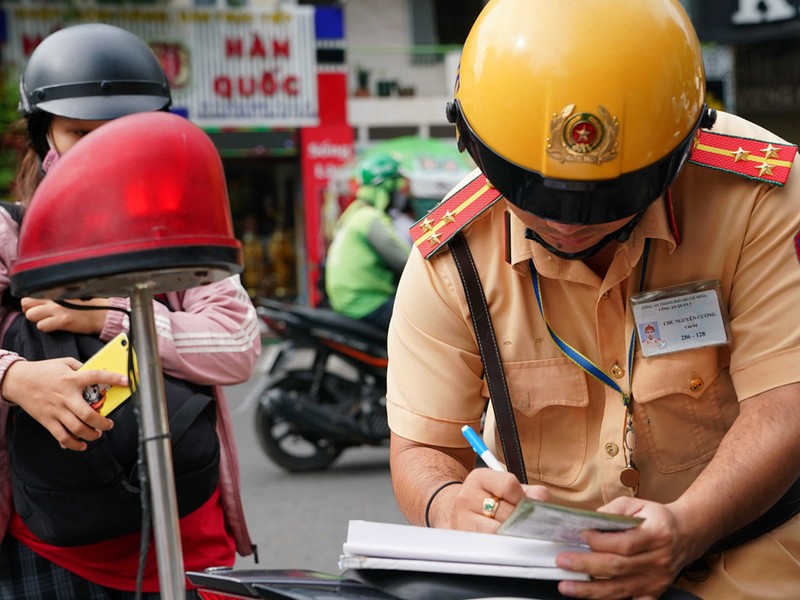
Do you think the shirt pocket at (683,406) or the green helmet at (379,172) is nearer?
the shirt pocket at (683,406)

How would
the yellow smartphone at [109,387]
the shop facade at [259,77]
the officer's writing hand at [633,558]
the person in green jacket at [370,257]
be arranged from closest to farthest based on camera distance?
1. the officer's writing hand at [633,558]
2. the yellow smartphone at [109,387]
3. the person in green jacket at [370,257]
4. the shop facade at [259,77]

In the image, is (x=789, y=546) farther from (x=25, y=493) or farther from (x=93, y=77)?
(x=93, y=77)

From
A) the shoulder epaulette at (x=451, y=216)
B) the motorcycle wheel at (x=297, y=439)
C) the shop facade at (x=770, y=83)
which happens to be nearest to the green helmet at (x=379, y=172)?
the motorcycle wheel at (x=297, y=439)

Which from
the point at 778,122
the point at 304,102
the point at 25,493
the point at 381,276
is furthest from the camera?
the point at 778,122

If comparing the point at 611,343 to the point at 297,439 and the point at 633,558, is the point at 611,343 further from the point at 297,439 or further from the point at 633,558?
the point at 297,439

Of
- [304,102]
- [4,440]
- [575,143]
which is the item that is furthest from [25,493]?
[304,102]

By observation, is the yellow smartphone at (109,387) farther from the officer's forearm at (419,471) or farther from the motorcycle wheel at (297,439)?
the motorcycle wheel at (297,439)

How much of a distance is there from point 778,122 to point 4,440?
1812 centimetres

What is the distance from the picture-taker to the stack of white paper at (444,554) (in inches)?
52.2

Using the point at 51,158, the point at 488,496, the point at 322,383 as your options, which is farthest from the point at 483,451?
the point at 322,383

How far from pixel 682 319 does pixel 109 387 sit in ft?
2.97

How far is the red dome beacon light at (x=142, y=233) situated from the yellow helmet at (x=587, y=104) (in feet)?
1.43

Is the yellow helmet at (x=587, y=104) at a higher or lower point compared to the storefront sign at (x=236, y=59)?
higher

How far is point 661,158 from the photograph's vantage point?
1544 millimetres
